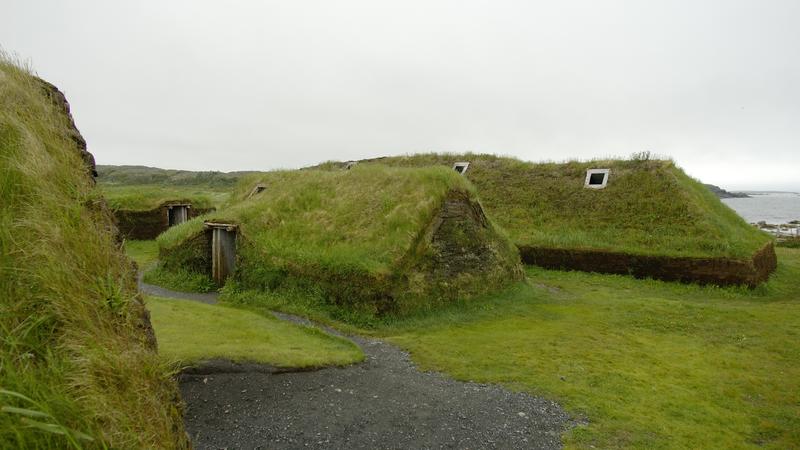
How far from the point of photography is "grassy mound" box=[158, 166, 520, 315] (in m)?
13.0

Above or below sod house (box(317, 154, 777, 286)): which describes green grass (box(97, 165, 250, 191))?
above

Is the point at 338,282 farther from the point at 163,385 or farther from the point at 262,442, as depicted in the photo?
the point at 163,385

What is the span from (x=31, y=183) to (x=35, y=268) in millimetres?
1201

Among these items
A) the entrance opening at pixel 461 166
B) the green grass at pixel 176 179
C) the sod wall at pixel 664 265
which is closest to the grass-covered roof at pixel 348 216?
the sod wall at pixel 664 265

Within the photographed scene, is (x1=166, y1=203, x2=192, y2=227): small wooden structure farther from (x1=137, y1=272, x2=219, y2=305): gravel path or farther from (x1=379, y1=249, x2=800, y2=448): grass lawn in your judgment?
(x1=379, y1=249, x2=800, y2=448): grass lawn

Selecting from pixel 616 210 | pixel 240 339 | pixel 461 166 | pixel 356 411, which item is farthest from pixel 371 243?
pixel 461 166

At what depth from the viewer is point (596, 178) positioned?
82.6 feet

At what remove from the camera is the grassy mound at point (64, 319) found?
2859mm

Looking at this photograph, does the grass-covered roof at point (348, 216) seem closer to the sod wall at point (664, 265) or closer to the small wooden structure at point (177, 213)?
the sod wall at point (664, 265)

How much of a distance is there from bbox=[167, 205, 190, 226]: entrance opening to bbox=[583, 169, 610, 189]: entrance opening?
1004 inches

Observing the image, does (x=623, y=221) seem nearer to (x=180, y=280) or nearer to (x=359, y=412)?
(x=359, y=412)

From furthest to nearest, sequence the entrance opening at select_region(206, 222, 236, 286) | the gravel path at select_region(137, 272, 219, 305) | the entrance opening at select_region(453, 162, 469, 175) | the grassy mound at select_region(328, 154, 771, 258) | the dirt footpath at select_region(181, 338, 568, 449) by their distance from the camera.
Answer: the entrance opening at select_region(453, 162, 469, 175) → the grassy mound at select_region(328, 154, 771, 258) → the entrance opening at select_region(206, 222, 236, 286) → the gravel path at select_region(137, 272, 219, 305) → the dirt footpath at select_region(181, 338, 568, 449)

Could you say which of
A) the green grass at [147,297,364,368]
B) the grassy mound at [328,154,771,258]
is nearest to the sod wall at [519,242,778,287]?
the grassy mound at [328,154,771,258]

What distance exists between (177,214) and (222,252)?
1590cm
